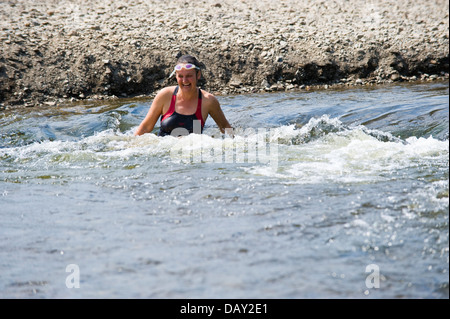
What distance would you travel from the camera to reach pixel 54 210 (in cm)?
447

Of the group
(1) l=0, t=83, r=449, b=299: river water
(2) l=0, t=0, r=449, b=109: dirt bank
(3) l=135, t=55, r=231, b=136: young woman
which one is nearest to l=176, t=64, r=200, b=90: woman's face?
(3) l=135, t=55, r=231, b=136: young woman

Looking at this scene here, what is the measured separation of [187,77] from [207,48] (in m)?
6.19

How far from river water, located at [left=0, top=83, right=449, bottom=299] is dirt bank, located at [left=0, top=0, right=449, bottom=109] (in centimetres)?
456

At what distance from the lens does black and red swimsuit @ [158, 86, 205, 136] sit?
6.78 m

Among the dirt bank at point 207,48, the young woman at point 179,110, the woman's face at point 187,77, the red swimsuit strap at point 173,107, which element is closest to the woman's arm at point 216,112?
the young woman at point 179,110

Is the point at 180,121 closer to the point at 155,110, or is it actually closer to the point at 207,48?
the point at 155,110

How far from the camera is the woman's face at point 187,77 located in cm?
649

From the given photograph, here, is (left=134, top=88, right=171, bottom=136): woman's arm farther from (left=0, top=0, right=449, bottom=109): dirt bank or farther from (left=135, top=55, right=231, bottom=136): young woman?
(left=0, top=0, right=449, bottom=109): dirt bank

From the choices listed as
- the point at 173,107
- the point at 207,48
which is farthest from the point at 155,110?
the point at 207,48

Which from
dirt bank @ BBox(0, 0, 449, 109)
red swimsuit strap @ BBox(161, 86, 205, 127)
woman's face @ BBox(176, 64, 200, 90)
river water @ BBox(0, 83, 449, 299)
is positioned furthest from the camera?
dirt bank @ BBox(0, 0, 449, 109)

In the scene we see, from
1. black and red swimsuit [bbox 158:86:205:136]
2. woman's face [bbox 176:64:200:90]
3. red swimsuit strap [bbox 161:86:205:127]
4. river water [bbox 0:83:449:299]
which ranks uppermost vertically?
woman's face [bbox 176:64:200:90]

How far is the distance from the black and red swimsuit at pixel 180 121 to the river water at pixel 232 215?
21cm
